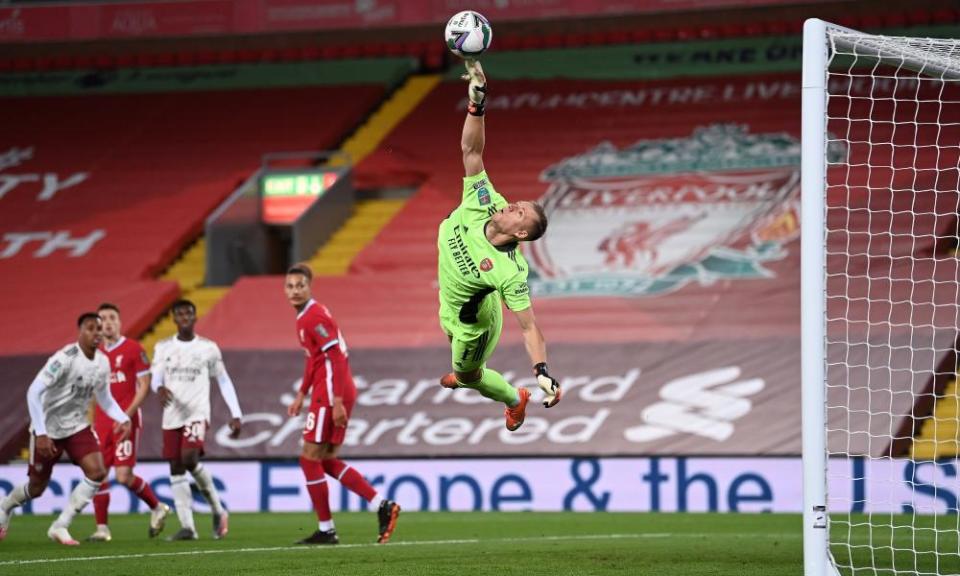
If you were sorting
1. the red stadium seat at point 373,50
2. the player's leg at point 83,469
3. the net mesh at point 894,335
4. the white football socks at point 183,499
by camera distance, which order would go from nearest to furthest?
the net mesh at point 894,335 → the player's leg at point 83,469 → the white football socks at point 183,499 → the red stadium seat at point 373,50

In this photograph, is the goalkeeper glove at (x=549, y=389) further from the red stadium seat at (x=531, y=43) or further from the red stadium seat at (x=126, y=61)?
the red stadium seat at (x=126, y=61)

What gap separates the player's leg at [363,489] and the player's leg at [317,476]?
0.40 feet

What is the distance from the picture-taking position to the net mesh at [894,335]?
10.3 metres

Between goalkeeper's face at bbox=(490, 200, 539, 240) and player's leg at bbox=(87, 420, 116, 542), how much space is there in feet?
16.7

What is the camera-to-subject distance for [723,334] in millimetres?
18266

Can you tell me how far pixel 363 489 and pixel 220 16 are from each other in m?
12.8

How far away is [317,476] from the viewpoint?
11117 millimetres

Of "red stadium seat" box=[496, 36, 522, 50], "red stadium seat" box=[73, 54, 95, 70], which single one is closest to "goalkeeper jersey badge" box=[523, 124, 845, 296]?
"red stadium seat" box=[496, 36, 522, 50]

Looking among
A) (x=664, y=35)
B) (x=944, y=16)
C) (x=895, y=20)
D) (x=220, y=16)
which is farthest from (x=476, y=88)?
(x=664, y=35)

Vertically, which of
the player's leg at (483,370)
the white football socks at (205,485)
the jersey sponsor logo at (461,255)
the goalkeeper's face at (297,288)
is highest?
the jersey sponsor logo at (461,255)

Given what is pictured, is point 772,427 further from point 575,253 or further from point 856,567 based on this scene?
point 856,567

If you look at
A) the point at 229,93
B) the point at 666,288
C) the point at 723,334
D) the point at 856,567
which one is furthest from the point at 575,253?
the point at 856,567

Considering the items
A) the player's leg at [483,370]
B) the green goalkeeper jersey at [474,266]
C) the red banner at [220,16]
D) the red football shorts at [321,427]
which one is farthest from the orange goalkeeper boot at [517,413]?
the red banner at [220,16]

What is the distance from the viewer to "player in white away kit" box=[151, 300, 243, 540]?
12.3 meters
